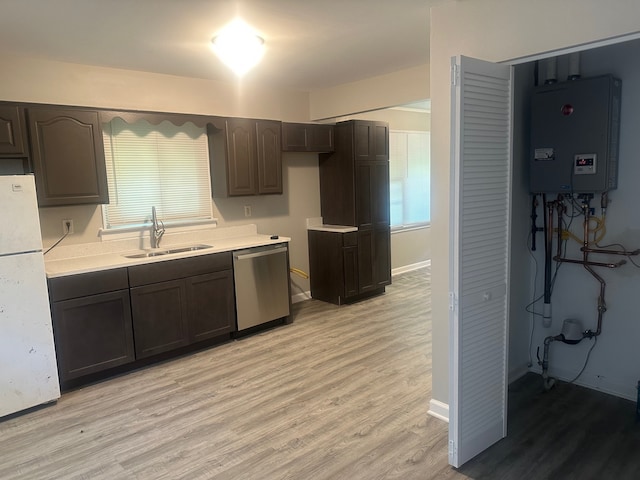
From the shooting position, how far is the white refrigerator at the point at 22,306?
9.52 feet

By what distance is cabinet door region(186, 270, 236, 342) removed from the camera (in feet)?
12.9

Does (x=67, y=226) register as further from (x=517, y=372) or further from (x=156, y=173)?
(x=517, y=372)

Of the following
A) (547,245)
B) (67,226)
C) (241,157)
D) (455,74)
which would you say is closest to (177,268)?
(67,226)

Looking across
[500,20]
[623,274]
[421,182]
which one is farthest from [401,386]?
[421,182]

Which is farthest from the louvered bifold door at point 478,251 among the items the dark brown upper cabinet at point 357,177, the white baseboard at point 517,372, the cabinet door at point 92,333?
the dark brown upper cabinet at point 357,177

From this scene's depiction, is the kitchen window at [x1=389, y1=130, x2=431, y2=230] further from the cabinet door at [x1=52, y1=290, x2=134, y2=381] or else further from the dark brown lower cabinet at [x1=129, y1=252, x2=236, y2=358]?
the cabinet door at [x1=52, y1=290, x2=134, y2=381]

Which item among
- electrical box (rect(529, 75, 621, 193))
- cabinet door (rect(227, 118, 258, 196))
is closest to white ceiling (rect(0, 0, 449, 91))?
cabinet door (rect(227, 118, 258, 196))

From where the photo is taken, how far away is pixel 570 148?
2871mm

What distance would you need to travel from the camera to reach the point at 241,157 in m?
4.55

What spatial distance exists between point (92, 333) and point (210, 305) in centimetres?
100

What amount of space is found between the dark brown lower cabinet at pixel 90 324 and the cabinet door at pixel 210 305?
21.8 inches

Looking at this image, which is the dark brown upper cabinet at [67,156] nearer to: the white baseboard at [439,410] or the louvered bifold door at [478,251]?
the louvered bifold door at [478,251]

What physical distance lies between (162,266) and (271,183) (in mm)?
1596

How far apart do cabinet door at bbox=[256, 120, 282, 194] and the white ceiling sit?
708mm
